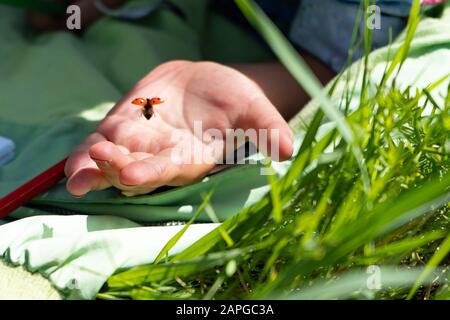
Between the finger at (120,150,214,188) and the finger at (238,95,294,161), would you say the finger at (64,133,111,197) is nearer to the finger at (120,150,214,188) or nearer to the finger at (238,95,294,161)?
the finger at (120,150,214,188)

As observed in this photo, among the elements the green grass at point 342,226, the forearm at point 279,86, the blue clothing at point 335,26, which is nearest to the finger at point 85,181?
the green grass at point 342,226

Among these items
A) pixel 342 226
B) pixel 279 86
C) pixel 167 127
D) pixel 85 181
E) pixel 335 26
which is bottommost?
pixel 342 226

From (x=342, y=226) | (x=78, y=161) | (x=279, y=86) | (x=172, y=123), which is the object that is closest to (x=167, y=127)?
(x=172, y=123)

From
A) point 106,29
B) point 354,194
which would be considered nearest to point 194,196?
point 354,194

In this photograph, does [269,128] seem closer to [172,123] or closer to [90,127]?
[172,123]

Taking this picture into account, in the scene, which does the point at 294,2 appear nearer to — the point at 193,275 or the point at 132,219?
Answer: the point at 132,219

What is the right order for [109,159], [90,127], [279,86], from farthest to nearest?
[279,86], [90,127], [109,159]

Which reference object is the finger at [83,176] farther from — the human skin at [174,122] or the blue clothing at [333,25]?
the blue clothing at [333,25]
